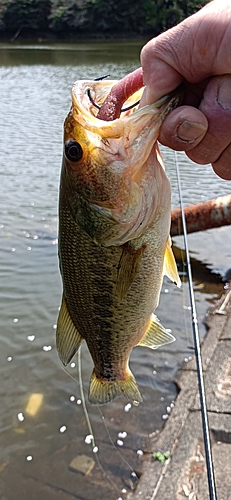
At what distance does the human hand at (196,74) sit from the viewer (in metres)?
1.38

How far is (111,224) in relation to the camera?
67.1 inches

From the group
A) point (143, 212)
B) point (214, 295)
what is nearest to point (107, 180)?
point (143, 212)

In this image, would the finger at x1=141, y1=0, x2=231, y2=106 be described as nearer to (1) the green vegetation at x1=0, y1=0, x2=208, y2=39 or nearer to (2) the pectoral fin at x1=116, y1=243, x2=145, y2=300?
(2) the pectoral fin at x1=116, y1=243, x2=145, y2=300

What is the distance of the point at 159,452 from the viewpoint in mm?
3762

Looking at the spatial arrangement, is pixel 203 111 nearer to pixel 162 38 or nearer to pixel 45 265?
pixel 162 38

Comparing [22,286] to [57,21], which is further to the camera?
[57,21]

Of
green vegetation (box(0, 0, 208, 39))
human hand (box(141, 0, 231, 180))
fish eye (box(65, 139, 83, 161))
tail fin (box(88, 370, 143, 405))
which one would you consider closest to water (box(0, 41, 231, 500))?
tail fin (box(88, 370, 143, 405))

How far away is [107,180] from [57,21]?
57667mm

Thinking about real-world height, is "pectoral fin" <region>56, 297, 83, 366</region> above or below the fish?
below

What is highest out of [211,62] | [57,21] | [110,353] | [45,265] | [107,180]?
[211,62]

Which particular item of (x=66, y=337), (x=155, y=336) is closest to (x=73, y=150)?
(x=66, y=337)

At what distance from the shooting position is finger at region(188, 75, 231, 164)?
1.46 meters

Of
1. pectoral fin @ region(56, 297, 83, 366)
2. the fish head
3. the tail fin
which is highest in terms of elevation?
the fish head

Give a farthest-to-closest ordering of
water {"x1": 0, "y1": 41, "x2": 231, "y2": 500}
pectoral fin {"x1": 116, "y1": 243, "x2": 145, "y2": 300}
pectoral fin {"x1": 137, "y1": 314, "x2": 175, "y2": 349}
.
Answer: water {"x1": 0, "y1": 41, "x2": 231, "y2": 500} < pectoral fin {"x1": 137, "y1": 314, "x2": 175, "y2": 349} < pectoral fin {"x1": 116, "y1": 243, "x2": 145, "y2": 300}
